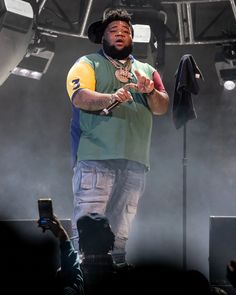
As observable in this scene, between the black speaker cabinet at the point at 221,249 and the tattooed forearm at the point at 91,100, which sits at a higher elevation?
the tattooed forearm at the point at 91,100

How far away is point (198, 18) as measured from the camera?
9773 mm

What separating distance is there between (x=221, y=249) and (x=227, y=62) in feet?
15.0

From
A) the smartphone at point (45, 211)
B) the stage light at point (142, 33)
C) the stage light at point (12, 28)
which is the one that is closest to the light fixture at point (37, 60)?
the stage light at point (12, 28)

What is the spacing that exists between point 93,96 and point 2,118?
20.6 ft

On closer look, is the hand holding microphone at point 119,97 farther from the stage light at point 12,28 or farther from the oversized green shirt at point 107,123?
the stage light at point 12,28

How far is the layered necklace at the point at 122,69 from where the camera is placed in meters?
4.00

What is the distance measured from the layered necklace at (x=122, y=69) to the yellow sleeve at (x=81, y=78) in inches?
6.5

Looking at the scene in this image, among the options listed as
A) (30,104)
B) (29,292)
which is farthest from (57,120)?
(29,292)

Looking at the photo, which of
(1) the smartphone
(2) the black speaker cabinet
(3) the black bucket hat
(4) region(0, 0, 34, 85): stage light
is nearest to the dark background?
(4) region(0, 0, 34, 85): stage light

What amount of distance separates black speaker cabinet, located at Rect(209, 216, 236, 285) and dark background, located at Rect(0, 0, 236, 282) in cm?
567

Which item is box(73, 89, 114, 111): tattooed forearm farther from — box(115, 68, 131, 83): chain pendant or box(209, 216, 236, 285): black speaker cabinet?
box(209, 216, 236, 285): black speaker cabinet

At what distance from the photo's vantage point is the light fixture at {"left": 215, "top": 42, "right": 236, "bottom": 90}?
8.14 metres

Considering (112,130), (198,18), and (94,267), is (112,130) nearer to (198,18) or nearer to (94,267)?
(94,267)

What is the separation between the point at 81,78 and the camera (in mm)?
3936
